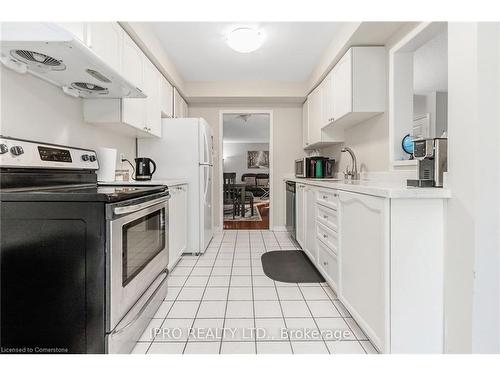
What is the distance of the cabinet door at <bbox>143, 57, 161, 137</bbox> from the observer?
2678mm

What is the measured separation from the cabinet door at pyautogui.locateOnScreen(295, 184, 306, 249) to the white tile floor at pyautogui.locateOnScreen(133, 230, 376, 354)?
2.53 feet

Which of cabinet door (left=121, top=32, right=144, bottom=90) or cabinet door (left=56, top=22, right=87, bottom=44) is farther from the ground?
cabinet door (left=121, top=32, right=144, bottom=90)

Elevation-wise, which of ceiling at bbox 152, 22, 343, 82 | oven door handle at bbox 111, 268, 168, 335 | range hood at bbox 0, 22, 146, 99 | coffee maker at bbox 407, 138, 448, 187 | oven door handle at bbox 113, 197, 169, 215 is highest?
ceiling at bbox 152, 22, 343, 82

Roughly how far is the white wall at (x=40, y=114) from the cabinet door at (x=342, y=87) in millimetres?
2279

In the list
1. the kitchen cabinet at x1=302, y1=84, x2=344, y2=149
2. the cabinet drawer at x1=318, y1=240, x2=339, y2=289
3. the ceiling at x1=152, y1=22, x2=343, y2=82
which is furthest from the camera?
the kitchen cabinet at x1=302, y1=84, x2=344, y2=149

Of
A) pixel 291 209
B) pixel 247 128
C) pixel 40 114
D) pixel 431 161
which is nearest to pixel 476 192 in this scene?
pixel 431 161

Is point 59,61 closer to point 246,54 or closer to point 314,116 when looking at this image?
point 246,54

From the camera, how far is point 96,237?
45.0 inches

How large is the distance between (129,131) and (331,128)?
7.68 ft

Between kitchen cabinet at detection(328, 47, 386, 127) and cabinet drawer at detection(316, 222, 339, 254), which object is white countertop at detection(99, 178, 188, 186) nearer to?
cabinet drawer at detection(316, 222, 339, 254)

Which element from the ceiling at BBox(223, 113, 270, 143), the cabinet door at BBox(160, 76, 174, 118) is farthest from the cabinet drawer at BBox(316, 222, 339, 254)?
the ceiling at BBox(223, 113, 270, 143)

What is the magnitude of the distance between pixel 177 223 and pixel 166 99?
1580 mm

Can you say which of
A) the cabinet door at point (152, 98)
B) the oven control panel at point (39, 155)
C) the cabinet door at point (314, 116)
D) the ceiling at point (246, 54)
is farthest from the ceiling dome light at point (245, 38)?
the oven control panel at point (39, 155)

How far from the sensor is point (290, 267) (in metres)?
2.69
